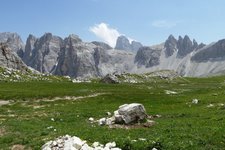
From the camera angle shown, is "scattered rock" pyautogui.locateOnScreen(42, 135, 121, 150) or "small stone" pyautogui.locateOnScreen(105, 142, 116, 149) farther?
"small stone" pyautogui.locateOnScreen(105, 142, 116, 149)

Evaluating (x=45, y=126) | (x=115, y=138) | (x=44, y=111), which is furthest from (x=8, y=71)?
(x=115, y=138)

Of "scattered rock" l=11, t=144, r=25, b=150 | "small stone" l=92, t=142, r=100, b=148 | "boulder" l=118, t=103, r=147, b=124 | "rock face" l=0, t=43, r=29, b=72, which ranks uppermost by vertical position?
"rock face" l=0, t=43, r=29, b=72

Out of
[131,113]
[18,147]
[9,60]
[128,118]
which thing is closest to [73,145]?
[18,147]

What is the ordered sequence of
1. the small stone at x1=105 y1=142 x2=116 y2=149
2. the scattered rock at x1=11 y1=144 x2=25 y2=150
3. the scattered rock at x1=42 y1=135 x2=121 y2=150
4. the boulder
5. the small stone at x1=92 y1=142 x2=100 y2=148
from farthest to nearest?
the boulder, the scattered rock at x1=11 y1=144 x2=25 y2=150, the small stone at x1=92 y1=142 x2=100 y2=148, the small stone at x1=105 y1=142 x2=116 y2=149, the scattered rock at x1=42 y1=135 x2=121 y2=150

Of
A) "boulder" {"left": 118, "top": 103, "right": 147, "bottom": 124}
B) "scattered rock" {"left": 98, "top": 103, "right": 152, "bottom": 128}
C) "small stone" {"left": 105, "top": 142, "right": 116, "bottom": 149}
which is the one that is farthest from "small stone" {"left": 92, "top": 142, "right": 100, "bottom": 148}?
"boulder" {"left": 118, "top": 103, "right": 147, "bottom": 124}

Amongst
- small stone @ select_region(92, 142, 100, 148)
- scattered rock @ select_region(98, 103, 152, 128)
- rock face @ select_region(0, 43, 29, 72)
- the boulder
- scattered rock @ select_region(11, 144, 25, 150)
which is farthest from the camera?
rock face @ select_region(0, 43, 29, 72)

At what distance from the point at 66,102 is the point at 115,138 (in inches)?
1599

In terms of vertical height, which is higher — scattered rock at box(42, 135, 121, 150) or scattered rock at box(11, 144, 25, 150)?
scattered rock at box(42, 135, 121, 150)

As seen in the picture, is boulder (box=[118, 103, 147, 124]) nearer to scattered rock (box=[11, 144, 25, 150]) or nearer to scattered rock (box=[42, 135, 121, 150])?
scattered rock (box=[42, 135, 121, 150])

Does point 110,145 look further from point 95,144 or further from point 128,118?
point 128,118

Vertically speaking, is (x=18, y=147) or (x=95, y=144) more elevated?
(x=95, y=144)

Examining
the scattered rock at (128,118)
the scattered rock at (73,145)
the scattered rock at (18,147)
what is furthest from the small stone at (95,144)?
the scattered rock at (128,118)

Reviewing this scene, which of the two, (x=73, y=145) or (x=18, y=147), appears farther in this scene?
(x=18, y=147)

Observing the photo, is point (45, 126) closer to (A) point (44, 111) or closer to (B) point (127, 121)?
(B) point (127, 121)
